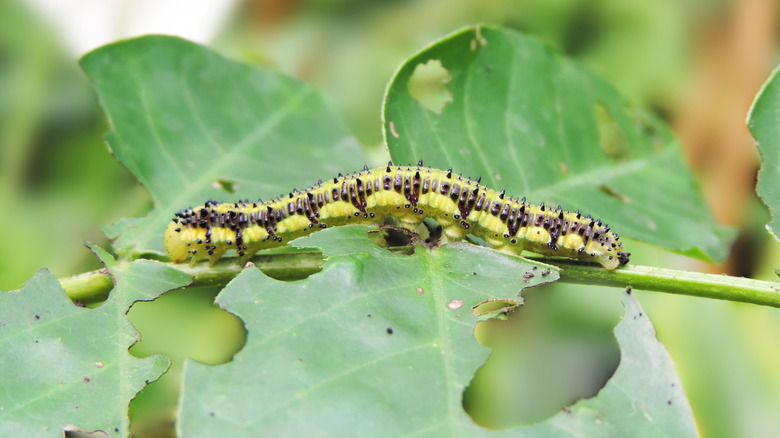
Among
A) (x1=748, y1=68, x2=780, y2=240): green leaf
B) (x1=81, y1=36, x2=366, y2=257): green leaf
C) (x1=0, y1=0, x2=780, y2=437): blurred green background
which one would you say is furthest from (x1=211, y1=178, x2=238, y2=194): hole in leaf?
(x1=748, y1=68, x2=780, y2=240): green leaf

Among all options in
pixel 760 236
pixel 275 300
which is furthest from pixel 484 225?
pixel 760 236

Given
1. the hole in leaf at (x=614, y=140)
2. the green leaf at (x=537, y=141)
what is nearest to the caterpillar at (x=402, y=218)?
the green leaf at (x=537, y=141)

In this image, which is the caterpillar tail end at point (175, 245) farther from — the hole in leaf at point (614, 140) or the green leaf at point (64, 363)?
the hole in leaf at point (614, 140)

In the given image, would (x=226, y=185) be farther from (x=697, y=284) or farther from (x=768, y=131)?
(x=768, y=131)

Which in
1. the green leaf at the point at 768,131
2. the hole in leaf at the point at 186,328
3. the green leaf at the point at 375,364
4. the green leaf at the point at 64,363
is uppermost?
the green leaf at the point at 768,131

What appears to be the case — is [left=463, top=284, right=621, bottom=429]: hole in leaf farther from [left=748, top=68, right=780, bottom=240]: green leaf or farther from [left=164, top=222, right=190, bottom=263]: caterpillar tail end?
[left=164, top=222, right=190, bottom=263]: caterpillar tail end

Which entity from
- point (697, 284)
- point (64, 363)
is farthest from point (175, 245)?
point (697, 284)

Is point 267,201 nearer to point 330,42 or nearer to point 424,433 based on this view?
point 424,433
